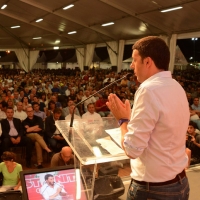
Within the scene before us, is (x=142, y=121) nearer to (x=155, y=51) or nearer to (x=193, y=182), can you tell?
(x=155, y=51)

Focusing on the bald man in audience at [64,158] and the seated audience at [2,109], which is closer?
the bald man in audience at [64,158]

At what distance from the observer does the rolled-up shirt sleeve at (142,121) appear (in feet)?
3.25

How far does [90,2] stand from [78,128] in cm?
869

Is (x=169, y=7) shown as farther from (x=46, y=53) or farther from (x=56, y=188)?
(x=46, y=53)

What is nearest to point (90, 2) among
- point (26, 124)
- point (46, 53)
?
point (26, 124)

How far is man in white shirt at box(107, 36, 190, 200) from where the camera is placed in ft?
3.28

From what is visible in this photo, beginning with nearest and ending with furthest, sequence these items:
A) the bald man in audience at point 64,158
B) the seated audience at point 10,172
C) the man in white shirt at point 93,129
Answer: the man in white shirt at point 93,129 → the seated audience at point 10,172 → the bald man in audience at point 64,158

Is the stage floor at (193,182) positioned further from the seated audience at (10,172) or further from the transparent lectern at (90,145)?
the seated audience at (10,172)

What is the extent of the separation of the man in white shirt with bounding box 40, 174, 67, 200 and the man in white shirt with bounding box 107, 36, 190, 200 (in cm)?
76

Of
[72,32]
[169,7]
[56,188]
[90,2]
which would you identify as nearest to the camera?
[56,188]

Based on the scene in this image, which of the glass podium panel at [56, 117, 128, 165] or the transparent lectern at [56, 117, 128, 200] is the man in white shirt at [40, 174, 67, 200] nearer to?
the transparent lectern at [56, 117, 128, 200]

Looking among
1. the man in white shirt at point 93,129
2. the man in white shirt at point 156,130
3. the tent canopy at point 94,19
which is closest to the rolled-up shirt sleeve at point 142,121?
the man in white shirt at point 156,130

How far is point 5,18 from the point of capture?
1232cm

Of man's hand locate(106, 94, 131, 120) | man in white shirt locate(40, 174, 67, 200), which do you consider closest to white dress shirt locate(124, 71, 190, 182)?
man's hand locate(106, 94, 131, 120)
